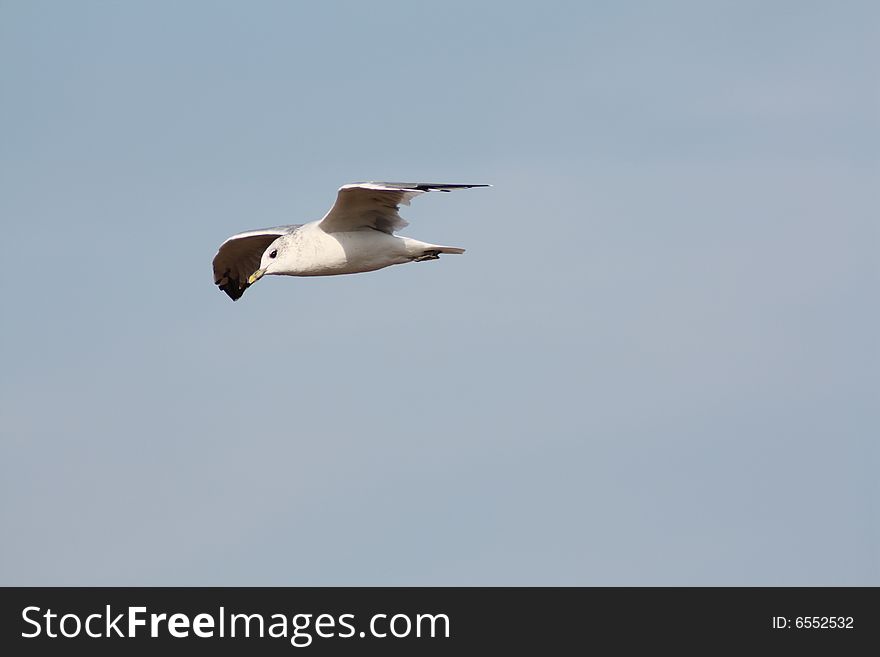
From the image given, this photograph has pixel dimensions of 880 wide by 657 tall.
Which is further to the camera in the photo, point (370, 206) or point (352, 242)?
point (352, 242)

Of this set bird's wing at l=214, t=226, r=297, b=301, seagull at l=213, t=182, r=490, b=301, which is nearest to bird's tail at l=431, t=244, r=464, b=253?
seagull at l=213, t=182, r=490, b=301

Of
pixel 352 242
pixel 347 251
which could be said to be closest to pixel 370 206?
pixel 352 242

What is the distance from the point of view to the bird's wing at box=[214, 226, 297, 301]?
118 feet

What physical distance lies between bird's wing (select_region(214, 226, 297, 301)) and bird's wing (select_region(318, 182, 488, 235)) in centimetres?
399

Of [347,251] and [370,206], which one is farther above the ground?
[370,206]

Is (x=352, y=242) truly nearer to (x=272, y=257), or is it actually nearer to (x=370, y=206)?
(x=370, y=206)

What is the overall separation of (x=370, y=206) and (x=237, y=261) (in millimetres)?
6622

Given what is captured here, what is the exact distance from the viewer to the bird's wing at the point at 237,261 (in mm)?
35875

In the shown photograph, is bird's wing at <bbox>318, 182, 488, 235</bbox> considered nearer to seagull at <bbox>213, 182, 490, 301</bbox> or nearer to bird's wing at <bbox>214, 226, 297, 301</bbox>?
seagull at <bbox>213, 182, 490, 301</bbox>

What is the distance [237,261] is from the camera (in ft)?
121

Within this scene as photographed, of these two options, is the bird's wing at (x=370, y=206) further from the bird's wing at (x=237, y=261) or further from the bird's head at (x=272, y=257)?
the bird's wing at (x=237, y=261)

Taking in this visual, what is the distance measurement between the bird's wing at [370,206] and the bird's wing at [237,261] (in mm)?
3986
